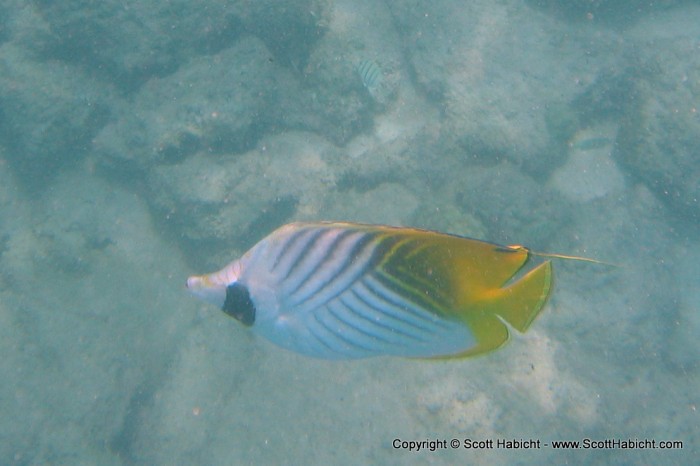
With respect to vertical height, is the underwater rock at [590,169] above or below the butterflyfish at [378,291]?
below

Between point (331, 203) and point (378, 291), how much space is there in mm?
5191

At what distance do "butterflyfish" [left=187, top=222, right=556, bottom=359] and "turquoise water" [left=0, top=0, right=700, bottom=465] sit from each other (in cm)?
412

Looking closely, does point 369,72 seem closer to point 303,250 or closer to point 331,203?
point 331,203

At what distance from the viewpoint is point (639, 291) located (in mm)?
5656

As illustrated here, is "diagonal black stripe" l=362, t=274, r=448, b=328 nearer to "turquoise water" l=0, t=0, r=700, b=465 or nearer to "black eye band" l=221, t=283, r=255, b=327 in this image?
"black eye band" l=221, t=283, r=255, b=327

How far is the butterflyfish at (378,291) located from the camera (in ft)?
2.72

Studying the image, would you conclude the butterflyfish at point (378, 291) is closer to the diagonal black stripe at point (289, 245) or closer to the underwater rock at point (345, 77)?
the diagonal black stripe at point (289, 245)

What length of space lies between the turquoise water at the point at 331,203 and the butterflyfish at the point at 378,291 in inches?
162

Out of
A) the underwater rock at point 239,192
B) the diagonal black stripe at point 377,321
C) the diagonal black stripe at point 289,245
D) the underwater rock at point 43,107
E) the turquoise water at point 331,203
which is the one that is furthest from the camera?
the underwater rock at point 43,107

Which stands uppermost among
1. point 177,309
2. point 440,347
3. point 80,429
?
point 440,347

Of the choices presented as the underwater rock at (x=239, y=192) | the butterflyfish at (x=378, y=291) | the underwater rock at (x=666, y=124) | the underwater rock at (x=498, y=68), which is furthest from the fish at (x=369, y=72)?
the butterflyfish at (x=378, y=291)

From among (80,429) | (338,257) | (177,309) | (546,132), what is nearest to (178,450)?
(80,429)

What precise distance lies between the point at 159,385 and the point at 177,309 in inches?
38.8

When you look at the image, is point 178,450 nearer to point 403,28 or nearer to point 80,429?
point 80,429
